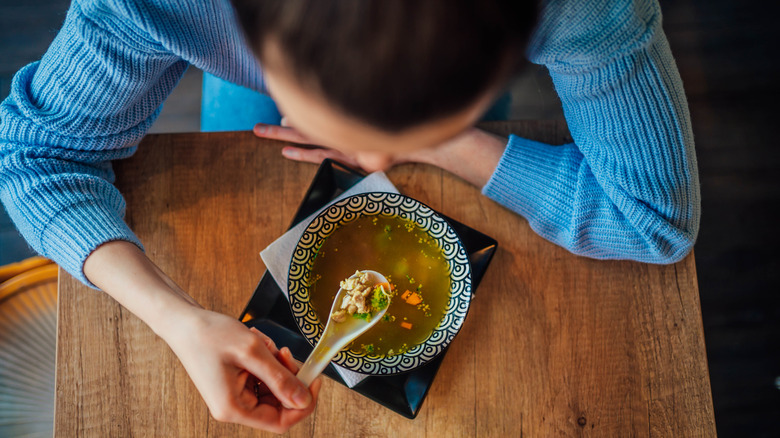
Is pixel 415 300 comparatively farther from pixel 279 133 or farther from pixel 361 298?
pixel 279 133

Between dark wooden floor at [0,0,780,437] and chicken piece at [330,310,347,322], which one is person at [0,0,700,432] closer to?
chicken piece at [330,310,347,322]

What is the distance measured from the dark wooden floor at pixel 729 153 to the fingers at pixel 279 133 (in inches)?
38.3

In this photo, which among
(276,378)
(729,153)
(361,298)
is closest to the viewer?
(276,378)

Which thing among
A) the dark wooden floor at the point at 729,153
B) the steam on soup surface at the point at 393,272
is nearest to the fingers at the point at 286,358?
the steam on soup surface at the point at 393,272

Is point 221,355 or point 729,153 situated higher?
point 221,355

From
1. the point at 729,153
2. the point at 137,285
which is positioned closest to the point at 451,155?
the point at 137,285

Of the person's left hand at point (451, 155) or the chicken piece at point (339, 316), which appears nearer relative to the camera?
the chicken piece at point (339, 316)

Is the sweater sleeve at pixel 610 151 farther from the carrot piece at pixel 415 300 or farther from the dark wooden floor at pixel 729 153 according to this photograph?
the dark wooden floor at pixel 729 153

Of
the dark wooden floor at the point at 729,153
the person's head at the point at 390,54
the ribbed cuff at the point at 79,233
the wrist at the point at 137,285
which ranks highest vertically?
the person's head at the point at 390,54

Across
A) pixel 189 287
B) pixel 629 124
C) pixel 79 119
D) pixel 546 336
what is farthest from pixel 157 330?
pixel 629 124

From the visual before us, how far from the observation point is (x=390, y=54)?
43 centimetres

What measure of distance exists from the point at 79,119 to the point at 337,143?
54 cm

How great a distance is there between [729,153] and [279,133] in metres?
1.78

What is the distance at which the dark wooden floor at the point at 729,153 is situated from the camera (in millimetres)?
1771
